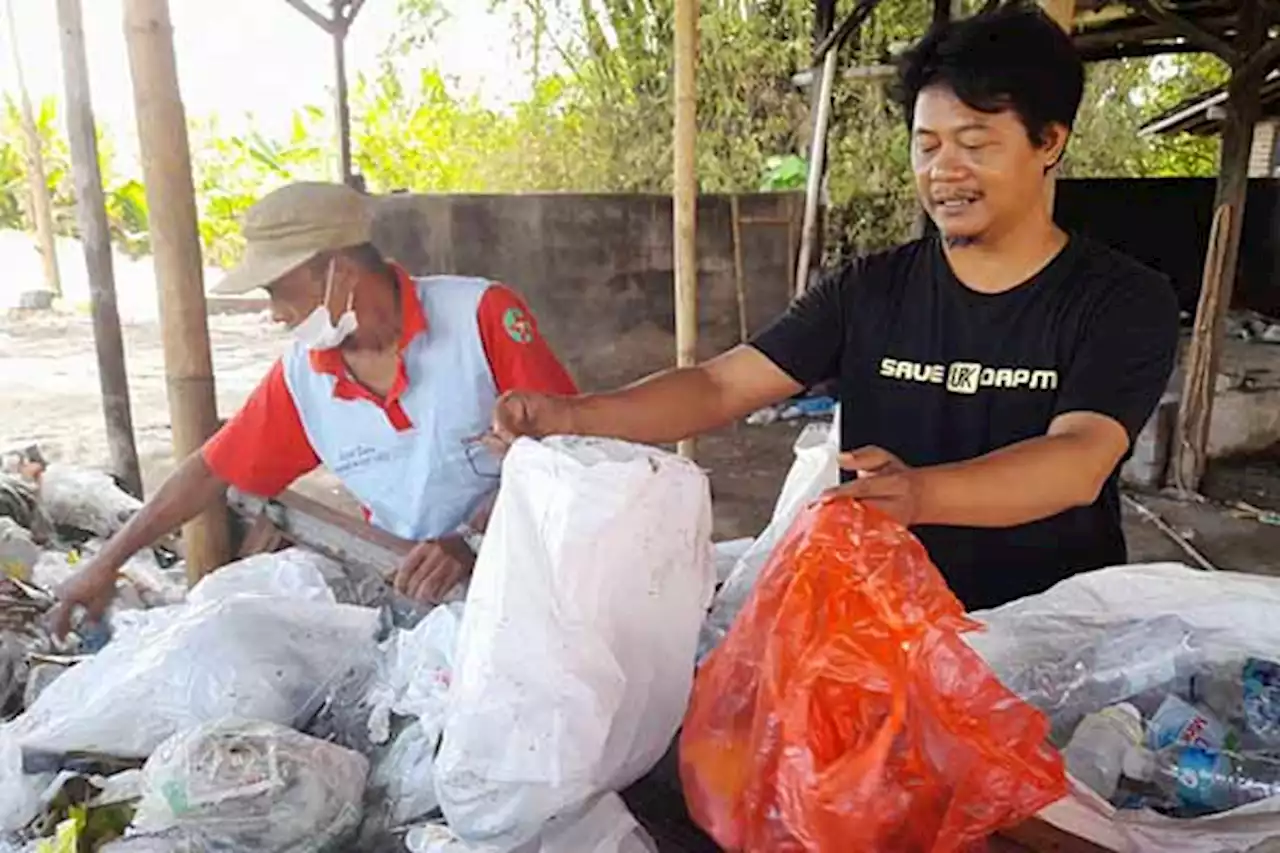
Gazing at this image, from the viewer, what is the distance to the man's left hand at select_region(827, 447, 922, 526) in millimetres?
927

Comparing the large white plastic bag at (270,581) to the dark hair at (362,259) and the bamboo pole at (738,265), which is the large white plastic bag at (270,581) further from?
the bamboo pole at (738,265)

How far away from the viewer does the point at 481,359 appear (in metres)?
1.86

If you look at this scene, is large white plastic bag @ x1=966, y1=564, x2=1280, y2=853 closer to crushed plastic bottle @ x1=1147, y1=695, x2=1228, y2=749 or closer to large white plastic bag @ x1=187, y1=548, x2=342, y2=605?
crushed plastic bottle @ x1=1147, y1=695, x2=1228, y2=749

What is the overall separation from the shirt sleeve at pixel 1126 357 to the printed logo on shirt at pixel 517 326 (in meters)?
0.92

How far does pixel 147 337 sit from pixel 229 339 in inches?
34.9

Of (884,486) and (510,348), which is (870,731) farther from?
(510,348)

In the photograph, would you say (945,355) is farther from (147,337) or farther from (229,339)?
(147,337)

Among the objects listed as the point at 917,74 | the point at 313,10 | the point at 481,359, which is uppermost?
the point at 313,10

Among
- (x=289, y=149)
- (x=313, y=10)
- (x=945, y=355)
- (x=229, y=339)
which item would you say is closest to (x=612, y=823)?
(x=945, y=355)

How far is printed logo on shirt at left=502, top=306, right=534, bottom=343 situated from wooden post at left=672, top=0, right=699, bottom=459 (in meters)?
0.91

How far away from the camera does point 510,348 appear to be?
6.10 ft

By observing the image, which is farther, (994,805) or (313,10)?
(313,10)

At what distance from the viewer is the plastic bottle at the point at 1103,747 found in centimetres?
93

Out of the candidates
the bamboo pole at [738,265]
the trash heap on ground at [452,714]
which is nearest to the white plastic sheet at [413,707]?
the trash heap on ground at [452,714]
